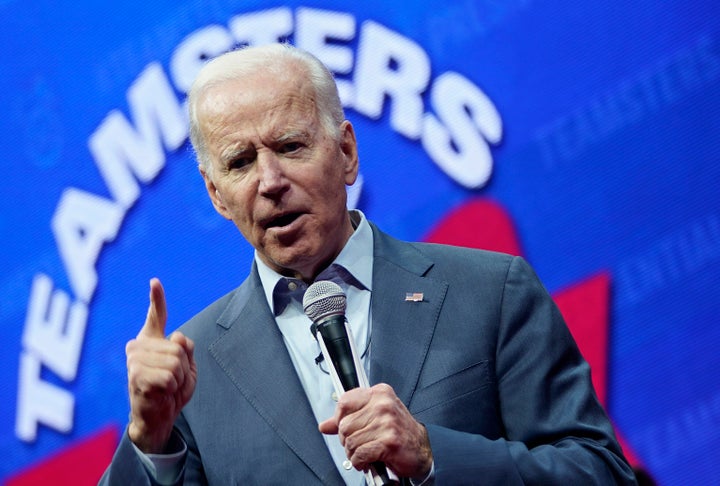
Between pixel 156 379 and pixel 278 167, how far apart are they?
1.73 ft

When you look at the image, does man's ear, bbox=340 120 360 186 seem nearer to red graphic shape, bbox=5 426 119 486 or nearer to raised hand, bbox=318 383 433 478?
raised hand, bbox=318 383 433 478

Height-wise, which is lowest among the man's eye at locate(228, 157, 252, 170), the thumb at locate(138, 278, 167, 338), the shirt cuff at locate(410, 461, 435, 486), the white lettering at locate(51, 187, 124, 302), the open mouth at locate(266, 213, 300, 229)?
the shirt cuff at locate(410, 461, 435, 486)

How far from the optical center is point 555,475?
173 cm

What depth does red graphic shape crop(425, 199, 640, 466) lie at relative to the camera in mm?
2959

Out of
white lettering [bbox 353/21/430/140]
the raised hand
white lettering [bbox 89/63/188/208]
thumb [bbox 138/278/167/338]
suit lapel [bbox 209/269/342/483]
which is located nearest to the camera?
the raised hand

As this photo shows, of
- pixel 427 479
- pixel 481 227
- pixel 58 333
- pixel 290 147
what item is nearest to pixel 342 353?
pixel 427 479

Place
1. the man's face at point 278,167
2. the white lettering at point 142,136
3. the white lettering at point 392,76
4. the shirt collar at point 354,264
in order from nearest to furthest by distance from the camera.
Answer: the man's face at point 278,167 → the shirt collar at point 354,264 → the white lettering at point 392,76 → the white lettering at point 142,136

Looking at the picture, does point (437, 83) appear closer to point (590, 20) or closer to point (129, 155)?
point (590, 20)

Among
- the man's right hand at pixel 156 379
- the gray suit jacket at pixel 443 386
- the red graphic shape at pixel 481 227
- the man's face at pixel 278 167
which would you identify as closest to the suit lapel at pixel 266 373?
the gray suit jacket at pixel 443 386

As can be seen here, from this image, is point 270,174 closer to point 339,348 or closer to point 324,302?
point 324,302

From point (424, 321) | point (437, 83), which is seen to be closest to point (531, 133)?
point (437, 83)

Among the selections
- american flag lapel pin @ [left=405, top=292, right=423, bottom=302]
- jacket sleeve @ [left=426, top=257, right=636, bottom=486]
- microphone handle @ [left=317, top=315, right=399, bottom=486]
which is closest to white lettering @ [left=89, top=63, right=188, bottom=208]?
american flag lapel pin @ [left=405, top=292, right=423, bottom=302]

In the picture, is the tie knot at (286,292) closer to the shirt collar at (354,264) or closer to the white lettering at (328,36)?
the shirt collar at (354,264)

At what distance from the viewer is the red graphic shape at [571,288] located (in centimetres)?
296
